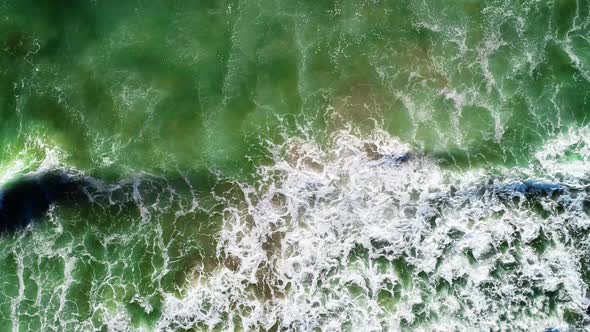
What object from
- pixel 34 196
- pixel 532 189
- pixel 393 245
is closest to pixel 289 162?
pixel 393 245

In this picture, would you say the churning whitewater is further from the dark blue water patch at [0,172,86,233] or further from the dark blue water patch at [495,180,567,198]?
the dark blue water patch at [0,172,86,233]

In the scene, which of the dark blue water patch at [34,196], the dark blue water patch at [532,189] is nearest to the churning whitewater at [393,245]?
the dark blue water patch at [532,189]

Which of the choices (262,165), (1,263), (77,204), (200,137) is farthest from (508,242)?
(1,263)

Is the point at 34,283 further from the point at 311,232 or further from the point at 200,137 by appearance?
the point at 311,232

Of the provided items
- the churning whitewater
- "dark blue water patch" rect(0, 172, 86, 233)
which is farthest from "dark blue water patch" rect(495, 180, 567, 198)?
"dark blue water patch" rect(0, 172, 86, 233)

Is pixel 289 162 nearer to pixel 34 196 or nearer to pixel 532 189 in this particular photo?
pixel 532 189

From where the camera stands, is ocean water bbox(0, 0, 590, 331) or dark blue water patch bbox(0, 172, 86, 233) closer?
ocean water bbox(0, 0, 590, 331)
